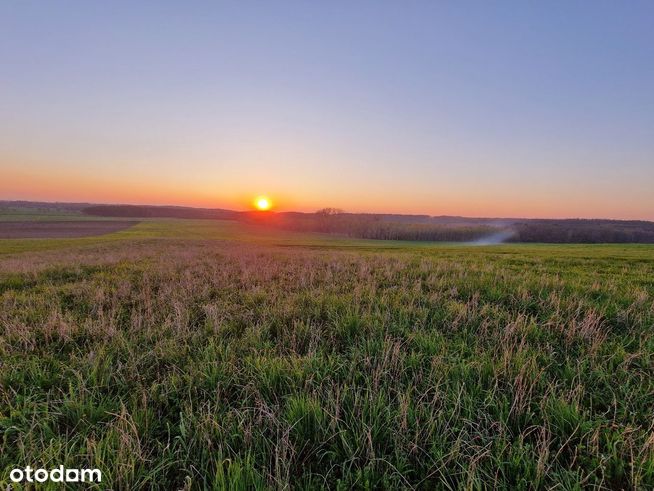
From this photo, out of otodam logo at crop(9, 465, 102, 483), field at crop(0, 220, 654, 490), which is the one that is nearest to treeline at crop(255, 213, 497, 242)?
field at crop(0, 220, 654, 490)

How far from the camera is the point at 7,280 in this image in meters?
8.26

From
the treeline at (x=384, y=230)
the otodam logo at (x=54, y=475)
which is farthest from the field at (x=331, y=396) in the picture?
the treeline at (x=384, y=230)

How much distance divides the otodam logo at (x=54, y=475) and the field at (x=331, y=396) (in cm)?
6

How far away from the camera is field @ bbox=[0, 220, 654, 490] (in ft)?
6.84

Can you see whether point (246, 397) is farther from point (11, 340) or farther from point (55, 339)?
point (11, 340)

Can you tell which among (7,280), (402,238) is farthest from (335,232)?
(7,280)

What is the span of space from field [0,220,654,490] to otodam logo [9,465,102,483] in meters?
0.06

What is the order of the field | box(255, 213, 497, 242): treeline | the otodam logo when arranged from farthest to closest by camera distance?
box(255, 213, 497, 242): treeline, the field, the otodam logo

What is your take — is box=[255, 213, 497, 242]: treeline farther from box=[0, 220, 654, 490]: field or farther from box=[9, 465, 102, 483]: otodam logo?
box=[9, 465, 102, 483]: otodam logo

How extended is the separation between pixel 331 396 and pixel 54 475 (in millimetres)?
1976

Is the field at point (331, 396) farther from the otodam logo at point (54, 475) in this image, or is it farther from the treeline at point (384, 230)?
the treeline at point (384, 230)

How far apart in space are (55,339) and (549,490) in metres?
5.82

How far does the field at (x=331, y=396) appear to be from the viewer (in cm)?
209

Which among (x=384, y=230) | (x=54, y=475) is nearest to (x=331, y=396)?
(x=54, y=475)
